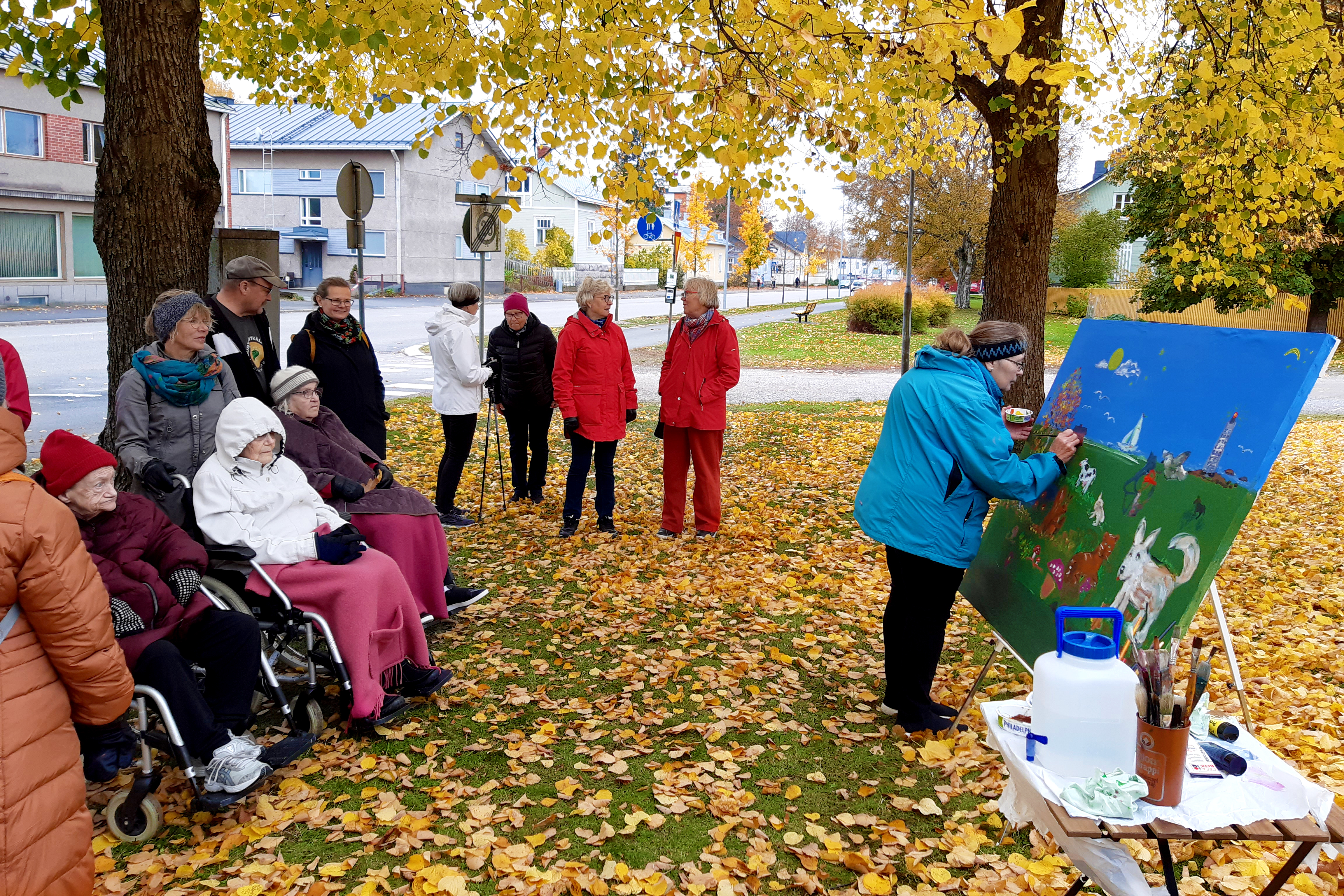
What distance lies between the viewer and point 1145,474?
3602 mm

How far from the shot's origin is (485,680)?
5.27 m

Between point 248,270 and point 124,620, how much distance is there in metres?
2.75

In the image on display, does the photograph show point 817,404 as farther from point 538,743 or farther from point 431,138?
point 538,743

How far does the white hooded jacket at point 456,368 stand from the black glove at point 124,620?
426 cm

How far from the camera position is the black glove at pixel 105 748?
11.2ft

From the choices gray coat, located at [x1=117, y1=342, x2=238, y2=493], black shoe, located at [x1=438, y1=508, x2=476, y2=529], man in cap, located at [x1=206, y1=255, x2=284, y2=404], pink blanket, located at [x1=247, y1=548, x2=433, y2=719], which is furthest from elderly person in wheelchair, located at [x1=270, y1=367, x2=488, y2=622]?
black shoe, located at [x1=438, y1=508, x2=476, y2=529]

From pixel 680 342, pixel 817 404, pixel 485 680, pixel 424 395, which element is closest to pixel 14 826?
pixel 485 680

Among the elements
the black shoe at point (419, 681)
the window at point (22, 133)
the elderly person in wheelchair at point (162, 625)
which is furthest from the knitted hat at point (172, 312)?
the window at point (22, 133)

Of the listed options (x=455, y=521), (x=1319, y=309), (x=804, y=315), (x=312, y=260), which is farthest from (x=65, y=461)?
(x=312, y=260)

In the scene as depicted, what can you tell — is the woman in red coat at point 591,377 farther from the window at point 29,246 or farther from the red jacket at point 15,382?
the window at point 29,246

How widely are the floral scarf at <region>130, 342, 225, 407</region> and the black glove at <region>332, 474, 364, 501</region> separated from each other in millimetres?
795

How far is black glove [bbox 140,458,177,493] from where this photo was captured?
447 centimetres

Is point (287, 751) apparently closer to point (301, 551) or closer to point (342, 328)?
point (301, 551)

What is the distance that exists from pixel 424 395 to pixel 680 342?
1004cm
